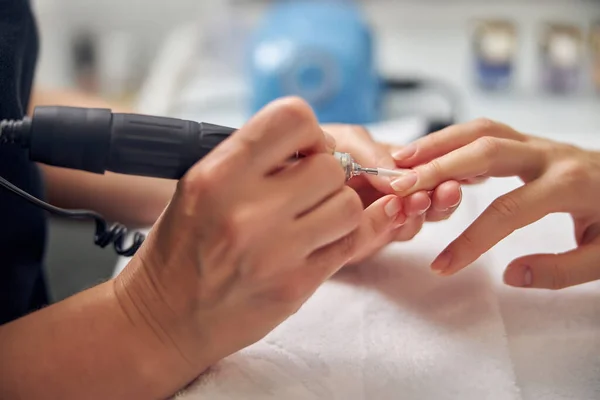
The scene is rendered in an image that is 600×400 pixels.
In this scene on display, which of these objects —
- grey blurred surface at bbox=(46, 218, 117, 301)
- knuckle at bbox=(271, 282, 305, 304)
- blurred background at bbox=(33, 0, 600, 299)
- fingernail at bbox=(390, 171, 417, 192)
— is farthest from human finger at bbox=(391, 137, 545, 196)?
grey blurred surface at bbox=(46, 218, 117, 301)

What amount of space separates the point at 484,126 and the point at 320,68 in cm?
51

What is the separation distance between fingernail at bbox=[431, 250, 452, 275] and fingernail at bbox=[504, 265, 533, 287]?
0.19ft

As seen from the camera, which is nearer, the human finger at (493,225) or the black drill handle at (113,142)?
the black drill handle at (113,142)

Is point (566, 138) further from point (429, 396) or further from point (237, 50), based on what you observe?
point (237, 50)

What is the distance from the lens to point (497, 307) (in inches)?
20.6

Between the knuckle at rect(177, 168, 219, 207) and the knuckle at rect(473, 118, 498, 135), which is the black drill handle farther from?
the knuckle at rect(473, 118, 498, 135)

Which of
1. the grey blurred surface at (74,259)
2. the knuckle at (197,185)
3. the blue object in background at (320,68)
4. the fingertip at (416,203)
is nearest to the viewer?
the knuckle at (197,185)

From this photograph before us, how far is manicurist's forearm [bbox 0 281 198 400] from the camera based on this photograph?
16.6 inches

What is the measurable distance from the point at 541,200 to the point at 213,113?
0.76 meters

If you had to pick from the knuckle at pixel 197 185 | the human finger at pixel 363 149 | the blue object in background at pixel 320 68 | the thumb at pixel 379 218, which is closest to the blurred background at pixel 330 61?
the blue object in background at pixel 320 68

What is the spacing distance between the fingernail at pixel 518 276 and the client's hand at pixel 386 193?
6 cm

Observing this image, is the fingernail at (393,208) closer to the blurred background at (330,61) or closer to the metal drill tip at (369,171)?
the metal drill tip at (369,171)

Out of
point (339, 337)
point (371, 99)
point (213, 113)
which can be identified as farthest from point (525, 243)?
point (213, 113)

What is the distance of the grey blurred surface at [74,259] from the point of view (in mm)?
854
